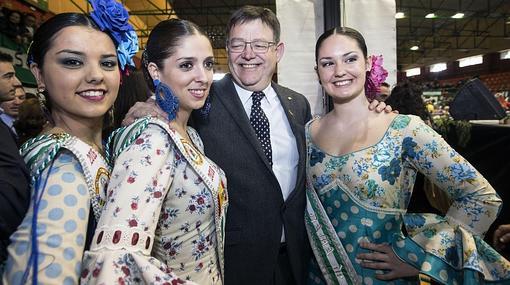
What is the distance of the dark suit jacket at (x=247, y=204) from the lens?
1.83m

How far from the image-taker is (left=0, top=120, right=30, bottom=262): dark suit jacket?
0.92 meters

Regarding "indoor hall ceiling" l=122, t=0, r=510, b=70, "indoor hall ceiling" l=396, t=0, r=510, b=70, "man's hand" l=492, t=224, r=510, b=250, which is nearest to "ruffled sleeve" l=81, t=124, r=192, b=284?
"man's hand" l=492, t=224, r=510, b=250

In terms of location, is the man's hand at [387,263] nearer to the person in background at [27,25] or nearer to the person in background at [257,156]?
the person in background at [257,156]

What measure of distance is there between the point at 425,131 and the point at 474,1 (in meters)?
15.7

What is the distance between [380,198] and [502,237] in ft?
2.45

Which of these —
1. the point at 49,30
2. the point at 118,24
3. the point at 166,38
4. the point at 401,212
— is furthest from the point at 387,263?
the point at 49,30

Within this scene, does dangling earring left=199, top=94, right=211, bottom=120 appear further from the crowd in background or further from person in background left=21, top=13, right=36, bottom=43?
person in background left=21, top=13, right=36, bottom=43

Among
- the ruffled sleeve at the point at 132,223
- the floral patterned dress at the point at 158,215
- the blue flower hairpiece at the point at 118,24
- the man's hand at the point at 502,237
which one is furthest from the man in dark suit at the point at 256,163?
the man's hand at the point at 502,237

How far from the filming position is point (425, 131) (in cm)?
168

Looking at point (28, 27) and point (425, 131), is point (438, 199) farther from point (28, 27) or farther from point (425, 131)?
point (28, 27)

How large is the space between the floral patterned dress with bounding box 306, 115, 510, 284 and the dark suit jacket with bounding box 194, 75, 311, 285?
0.16 meters

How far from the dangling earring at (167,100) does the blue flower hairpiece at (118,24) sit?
0.48 feet

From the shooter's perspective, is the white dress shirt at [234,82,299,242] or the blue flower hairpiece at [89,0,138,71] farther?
the white dress shirt at [234,82,299,242]

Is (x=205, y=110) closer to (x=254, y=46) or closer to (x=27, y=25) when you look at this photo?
(x=254, y=46)
